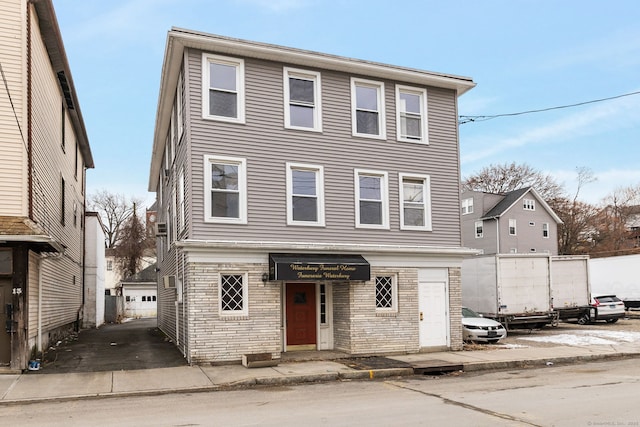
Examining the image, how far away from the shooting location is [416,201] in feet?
57.4

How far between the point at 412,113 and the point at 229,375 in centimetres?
968

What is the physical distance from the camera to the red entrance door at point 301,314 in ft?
54.0

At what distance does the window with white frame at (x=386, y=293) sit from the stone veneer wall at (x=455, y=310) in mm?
1949

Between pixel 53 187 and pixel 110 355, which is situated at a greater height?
pixel 53 187

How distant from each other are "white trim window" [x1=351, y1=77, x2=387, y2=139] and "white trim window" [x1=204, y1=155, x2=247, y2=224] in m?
3.88

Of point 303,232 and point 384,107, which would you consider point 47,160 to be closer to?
point 303,232

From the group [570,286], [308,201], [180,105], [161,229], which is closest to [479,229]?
[570,286]

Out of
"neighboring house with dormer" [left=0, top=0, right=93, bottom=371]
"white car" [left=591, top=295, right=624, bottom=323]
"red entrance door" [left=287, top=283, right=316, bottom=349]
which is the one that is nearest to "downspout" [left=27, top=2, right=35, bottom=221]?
"neighboring house with dormer" [left=0, top=0, right=93, bottom=371]

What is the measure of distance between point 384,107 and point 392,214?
127 inches

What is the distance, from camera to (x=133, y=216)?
202 ft

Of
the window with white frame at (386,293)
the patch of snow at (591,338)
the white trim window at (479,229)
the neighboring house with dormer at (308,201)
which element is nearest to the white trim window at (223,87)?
the neighboring house with dormer at (308,201)

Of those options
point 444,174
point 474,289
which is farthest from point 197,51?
point 474,289

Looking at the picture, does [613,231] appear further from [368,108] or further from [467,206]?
[368,108]

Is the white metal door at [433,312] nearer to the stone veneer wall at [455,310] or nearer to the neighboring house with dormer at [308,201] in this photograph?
the neighboring house with dormer at [308,201]
